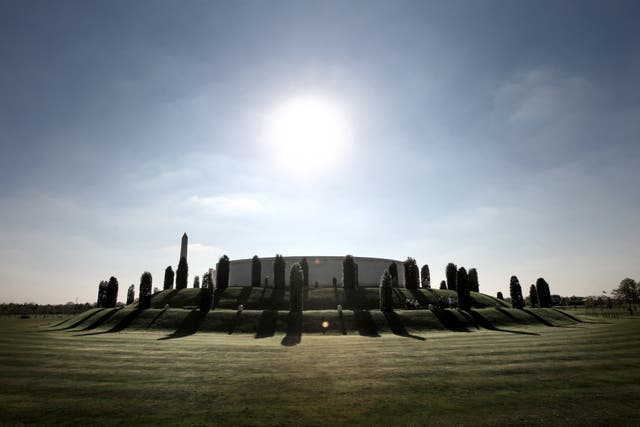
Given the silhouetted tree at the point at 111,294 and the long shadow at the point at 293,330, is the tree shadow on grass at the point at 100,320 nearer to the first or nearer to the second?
the silhouetted tree at the point at 111,294

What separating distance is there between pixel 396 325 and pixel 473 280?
39.0 meters

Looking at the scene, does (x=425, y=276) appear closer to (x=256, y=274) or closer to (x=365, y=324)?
(x=256, y=274)

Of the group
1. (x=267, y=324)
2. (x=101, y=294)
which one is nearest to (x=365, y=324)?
(x=267, y=324)

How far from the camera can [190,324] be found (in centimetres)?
4125

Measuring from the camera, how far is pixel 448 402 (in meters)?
14.0

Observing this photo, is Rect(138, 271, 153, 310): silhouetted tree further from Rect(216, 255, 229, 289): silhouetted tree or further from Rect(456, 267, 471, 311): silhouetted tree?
Rect(456, 267, 471, 311): silhouetted tree

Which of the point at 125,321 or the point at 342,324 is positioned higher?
the point at 125,321

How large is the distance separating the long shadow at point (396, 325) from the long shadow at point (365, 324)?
2.10 m

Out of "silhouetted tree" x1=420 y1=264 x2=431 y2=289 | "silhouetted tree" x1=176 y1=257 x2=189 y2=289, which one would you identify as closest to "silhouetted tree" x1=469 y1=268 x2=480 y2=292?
"silhouetted tree" x1=420 y1=264 x2=431 y2=289

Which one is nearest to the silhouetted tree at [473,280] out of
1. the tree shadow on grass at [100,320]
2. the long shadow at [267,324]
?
the long shadow at [267,324]

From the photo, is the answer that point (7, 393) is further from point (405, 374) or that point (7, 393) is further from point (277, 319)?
point (277, 319)

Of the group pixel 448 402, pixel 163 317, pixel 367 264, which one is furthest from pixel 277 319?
pixel 367 264

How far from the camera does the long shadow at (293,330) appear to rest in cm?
3173

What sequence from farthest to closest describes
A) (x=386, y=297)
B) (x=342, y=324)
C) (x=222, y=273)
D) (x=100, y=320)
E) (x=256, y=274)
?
1. (x=256, y=274)
2. (x=222, y=273)
3. (x=386, y=297)
4. (x=100, y=320)
5. (x=342, y=324)
